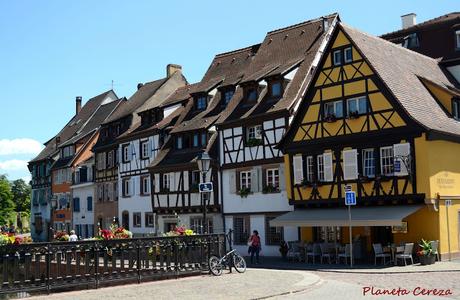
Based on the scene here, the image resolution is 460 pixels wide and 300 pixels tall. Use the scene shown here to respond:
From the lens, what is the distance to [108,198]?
5134 cm

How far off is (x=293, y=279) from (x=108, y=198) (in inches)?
1339

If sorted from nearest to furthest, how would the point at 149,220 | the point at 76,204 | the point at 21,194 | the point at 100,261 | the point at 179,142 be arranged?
the point at 100,261 → the point at 179,142 → the point at 149,220 → the point at 76,204 → the point at 21,194

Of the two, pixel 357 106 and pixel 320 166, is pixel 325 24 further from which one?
pixel 320 166

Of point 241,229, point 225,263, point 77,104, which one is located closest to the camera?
point 225,263

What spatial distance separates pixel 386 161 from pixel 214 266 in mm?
11108

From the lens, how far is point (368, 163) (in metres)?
28.9

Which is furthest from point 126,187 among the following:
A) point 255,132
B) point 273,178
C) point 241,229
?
point 273,178

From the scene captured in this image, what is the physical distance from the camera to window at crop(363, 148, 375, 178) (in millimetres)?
28688

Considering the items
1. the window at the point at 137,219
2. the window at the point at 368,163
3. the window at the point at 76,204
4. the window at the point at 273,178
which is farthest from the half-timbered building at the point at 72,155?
the window at the point at 368,163

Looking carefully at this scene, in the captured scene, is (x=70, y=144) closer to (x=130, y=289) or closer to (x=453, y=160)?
(x=453, y=160)

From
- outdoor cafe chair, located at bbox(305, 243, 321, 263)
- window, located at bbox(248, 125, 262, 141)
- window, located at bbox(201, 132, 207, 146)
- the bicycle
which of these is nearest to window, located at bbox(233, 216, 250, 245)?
window, located at bbox(248, 125, 262, 141)

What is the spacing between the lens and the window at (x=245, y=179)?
117 feet

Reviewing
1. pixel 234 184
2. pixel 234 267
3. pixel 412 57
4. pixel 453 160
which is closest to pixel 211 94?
pixel 234 184

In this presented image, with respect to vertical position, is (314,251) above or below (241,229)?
below
